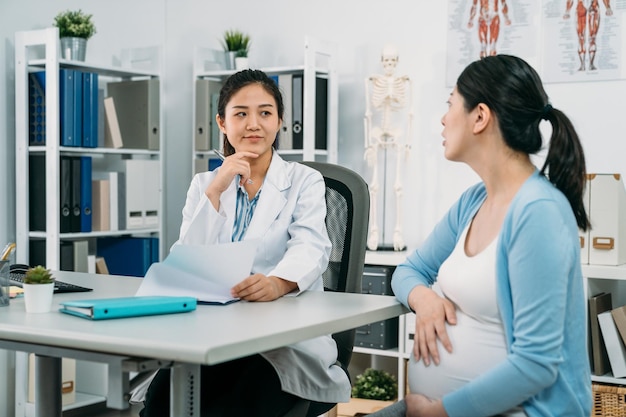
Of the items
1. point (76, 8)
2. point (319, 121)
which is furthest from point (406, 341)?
point (76, 8)

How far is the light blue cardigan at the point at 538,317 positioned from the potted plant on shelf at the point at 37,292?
753 mm

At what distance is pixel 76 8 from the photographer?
415 centimetres

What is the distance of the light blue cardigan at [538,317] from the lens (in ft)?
4.78

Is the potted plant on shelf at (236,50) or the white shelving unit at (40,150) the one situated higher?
Result: the potted plant on shelf at (236,50)

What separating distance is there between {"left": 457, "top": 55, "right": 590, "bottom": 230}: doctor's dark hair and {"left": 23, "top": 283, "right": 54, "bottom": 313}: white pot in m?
0.87

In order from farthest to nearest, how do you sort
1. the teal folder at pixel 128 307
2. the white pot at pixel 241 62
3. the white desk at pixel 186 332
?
1. the white pot at pixel 241 62
2. the teal folder at pixel 128 307
3. the white desk at pixel 186 332

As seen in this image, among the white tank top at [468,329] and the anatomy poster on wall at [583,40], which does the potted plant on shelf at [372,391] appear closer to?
the anatomy poster on wall at [583,40]

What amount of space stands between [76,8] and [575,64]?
2334 millimetres

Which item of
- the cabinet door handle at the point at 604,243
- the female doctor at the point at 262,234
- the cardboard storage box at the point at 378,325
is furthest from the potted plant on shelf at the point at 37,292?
the cabinet door handle at the point at 604,243

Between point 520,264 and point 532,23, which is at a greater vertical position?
point 532,23

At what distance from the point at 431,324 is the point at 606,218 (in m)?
1.63

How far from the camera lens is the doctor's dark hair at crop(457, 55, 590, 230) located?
5.21ft

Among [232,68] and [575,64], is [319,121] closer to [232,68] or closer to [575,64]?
[232,68]

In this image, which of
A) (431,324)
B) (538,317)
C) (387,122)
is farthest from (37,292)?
(387,122)
